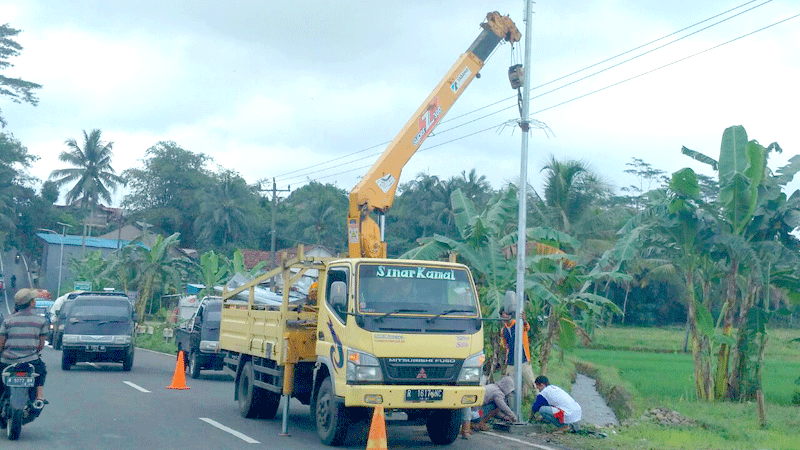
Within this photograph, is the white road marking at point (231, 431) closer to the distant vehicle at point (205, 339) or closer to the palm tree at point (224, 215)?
the distant vehicle at point (205, 339)

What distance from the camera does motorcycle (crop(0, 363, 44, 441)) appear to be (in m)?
10.4

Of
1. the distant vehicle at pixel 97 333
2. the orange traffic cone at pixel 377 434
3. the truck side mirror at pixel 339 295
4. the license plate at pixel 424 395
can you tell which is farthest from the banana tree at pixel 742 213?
the distant vehicle at pixel 97 333

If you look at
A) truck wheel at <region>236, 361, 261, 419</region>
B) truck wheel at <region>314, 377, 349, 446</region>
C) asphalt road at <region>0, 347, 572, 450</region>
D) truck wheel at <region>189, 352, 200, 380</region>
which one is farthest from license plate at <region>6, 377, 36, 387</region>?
truck wheel at <region>189, 352, 200, 380</region>

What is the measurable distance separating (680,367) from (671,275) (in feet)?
83.3

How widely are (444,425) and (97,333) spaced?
13890mm

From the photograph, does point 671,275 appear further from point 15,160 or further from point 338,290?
point 15,160

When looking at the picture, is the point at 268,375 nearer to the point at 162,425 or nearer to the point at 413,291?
the point at 162,425

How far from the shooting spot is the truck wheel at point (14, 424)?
10.5 meters

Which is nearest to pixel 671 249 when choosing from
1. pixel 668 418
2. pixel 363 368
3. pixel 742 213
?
pixel 742 213

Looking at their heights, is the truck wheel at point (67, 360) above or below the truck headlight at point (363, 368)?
below

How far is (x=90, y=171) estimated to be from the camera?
70.3 metres

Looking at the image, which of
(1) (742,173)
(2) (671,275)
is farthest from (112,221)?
(1) (742,173)

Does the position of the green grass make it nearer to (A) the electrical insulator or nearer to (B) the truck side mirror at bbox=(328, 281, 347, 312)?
(B) the truck side mirror at bbox=(328, 281, 347, 312)

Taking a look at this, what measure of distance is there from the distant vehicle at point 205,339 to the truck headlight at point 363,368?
1098cm
